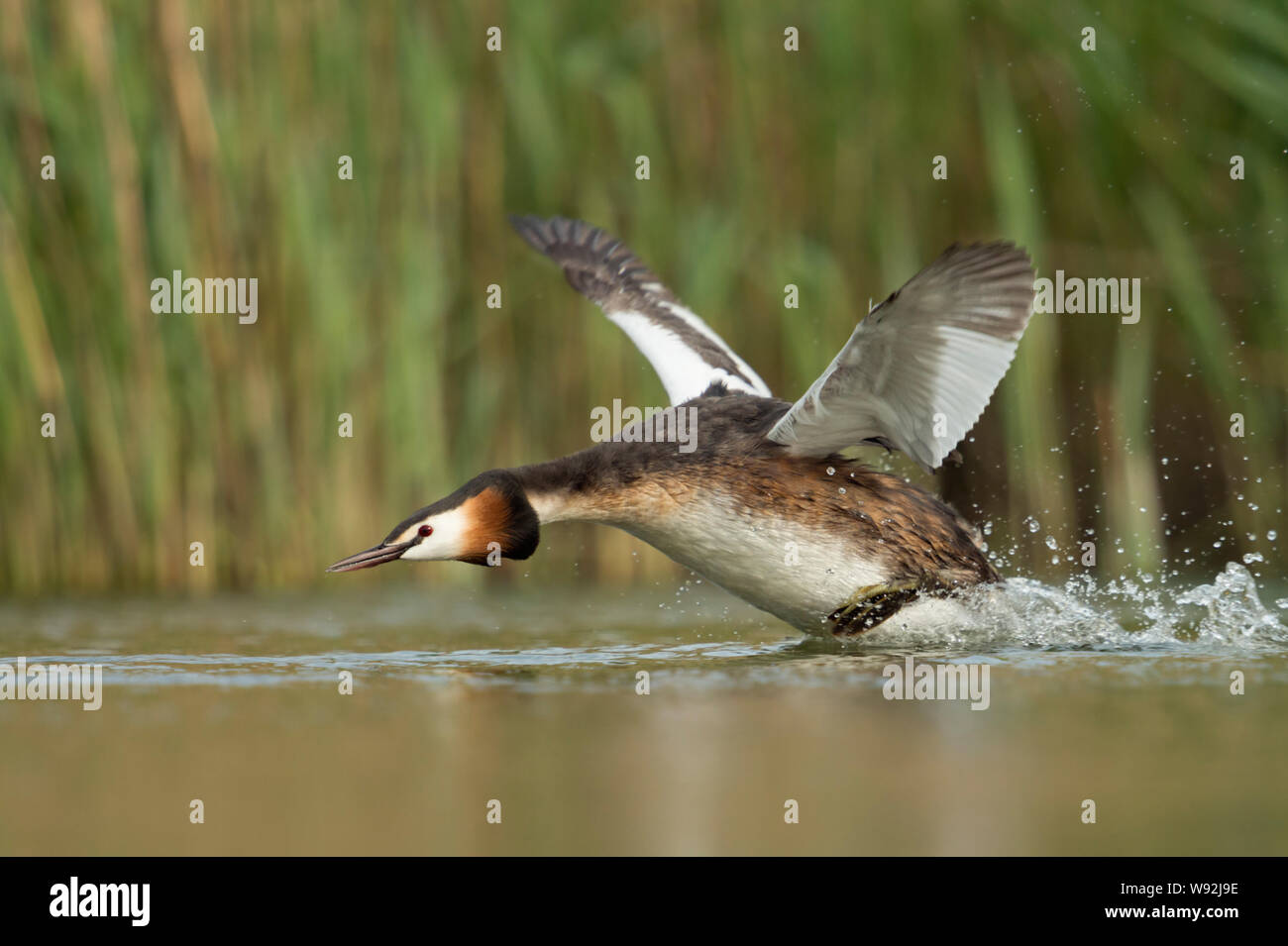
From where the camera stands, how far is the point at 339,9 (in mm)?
7770

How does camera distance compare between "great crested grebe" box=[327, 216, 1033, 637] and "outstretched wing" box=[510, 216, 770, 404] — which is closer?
"great crested grebe" box=[327, 216, 1033, 637]

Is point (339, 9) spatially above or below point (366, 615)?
above

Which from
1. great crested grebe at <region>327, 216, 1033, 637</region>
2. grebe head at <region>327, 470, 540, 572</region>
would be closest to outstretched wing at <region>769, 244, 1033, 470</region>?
great crested grebe at <region>327, 216, 1033, 637</region>

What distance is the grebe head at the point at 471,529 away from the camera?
5.71 meters

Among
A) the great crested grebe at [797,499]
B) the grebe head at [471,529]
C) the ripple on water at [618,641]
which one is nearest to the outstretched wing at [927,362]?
the great crested grebe at [797,499]

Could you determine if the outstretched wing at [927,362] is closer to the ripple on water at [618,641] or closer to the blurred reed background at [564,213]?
the ripple on water at [618,641]

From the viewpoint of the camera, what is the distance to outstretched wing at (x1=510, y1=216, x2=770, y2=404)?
734 centimetres

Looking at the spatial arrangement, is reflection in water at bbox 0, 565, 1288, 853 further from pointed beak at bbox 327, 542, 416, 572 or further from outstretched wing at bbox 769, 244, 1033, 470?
outstretched wing at bbox 769, 244, 1033, 470

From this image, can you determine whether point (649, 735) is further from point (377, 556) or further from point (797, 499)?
point (797, 499)

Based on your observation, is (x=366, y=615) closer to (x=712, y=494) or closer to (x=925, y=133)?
(x=712, y=494)

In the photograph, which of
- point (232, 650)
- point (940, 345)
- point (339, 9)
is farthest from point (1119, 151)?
A: point (232, 650)

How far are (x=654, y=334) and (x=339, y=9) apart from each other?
80.6 inches

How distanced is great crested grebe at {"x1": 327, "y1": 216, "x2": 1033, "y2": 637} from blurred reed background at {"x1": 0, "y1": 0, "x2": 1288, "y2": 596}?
1.62 metres

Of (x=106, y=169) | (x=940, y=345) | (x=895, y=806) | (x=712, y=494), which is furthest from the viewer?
(x=106, y=169)
